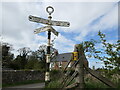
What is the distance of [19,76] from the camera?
1266 centimetres

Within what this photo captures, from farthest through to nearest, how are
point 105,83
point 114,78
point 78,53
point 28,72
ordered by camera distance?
point 28,72 < point 114,78 < point 78,53 < point 105,83

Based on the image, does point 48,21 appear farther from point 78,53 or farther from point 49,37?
point 78,53

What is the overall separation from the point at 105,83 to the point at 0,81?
9.42 m

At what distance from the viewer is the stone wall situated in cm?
1106

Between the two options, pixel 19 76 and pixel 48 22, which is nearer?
pixel 48 22

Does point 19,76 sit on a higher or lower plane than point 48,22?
lower

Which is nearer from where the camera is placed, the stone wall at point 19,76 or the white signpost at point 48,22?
the white signpost at point 48,22

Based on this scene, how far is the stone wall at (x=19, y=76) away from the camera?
436 inches

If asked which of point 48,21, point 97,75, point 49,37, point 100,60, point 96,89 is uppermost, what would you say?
point 48,21

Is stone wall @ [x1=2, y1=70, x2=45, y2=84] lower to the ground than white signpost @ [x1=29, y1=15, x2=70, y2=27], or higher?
lower

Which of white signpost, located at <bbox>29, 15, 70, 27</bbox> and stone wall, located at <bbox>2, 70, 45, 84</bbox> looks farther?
stone wall, located at <bbox>2, 70, 45, 84</bbox>

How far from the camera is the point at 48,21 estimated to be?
17.9 feet

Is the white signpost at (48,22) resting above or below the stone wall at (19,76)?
above

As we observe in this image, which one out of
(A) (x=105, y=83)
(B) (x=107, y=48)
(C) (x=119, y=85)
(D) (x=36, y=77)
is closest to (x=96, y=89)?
(A) (x=105, y=83)
